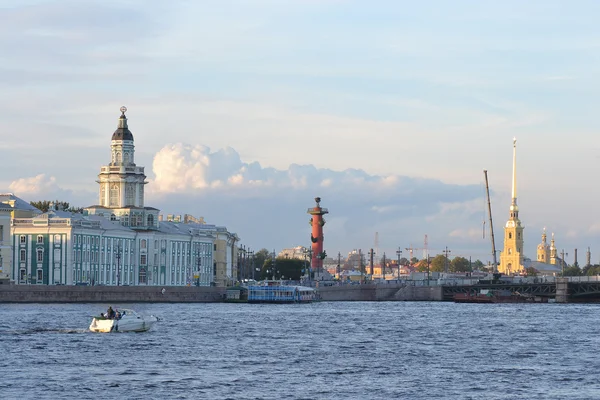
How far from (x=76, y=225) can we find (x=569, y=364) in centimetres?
8961

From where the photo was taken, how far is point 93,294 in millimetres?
129875

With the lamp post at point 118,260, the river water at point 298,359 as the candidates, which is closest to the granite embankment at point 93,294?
the lamp post at point 118,260

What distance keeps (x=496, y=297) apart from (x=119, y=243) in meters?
42.7

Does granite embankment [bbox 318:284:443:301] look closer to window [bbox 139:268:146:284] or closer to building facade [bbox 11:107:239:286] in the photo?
building facade [bbox 11:107:239:286]

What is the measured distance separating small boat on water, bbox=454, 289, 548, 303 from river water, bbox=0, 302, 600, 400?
54.1 m

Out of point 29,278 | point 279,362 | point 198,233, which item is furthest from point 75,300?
point 279,362

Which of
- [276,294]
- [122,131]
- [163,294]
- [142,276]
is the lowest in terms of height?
[163,294]

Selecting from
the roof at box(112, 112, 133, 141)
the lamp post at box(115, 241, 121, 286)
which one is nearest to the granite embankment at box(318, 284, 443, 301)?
the lamp post at box(115, 241, 121, 286)

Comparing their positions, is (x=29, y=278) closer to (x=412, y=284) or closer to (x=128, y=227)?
(x=128, y=227)

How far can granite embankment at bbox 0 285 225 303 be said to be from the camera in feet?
410

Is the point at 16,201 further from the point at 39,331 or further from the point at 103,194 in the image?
the point at 39,331

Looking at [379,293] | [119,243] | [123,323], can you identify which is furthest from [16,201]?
[123,323]

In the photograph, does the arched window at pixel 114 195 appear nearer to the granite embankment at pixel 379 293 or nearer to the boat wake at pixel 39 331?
the granite embankment at pixel 379 293

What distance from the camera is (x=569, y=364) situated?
213 ft
